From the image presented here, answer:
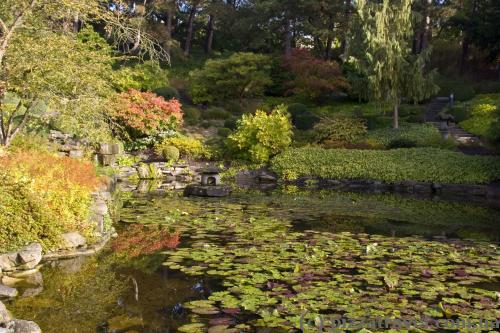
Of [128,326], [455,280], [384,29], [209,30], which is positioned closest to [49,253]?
[128,326]

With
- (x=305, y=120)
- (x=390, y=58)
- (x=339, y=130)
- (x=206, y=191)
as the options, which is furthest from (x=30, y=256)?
(x=305, y=120)

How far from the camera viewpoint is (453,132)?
23.5 metres

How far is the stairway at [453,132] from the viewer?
20.4 meters

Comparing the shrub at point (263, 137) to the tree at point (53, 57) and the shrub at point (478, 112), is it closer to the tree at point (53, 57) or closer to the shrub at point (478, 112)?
the shrub at point (478, 112)

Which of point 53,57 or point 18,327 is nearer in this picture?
point 18,327

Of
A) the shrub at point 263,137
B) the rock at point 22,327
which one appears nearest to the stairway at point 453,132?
the shrub at point 263,137

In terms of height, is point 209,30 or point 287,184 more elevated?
point 209,30

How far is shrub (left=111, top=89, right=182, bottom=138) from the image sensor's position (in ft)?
69.3

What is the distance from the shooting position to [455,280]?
6.23 metres

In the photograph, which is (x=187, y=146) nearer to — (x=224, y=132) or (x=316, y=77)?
(x=224, y=132)

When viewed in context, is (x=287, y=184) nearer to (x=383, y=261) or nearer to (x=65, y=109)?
(x=65, y=109)

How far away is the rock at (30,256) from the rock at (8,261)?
0.22 feet

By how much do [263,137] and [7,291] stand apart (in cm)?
1570

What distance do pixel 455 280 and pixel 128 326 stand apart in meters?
4.31
